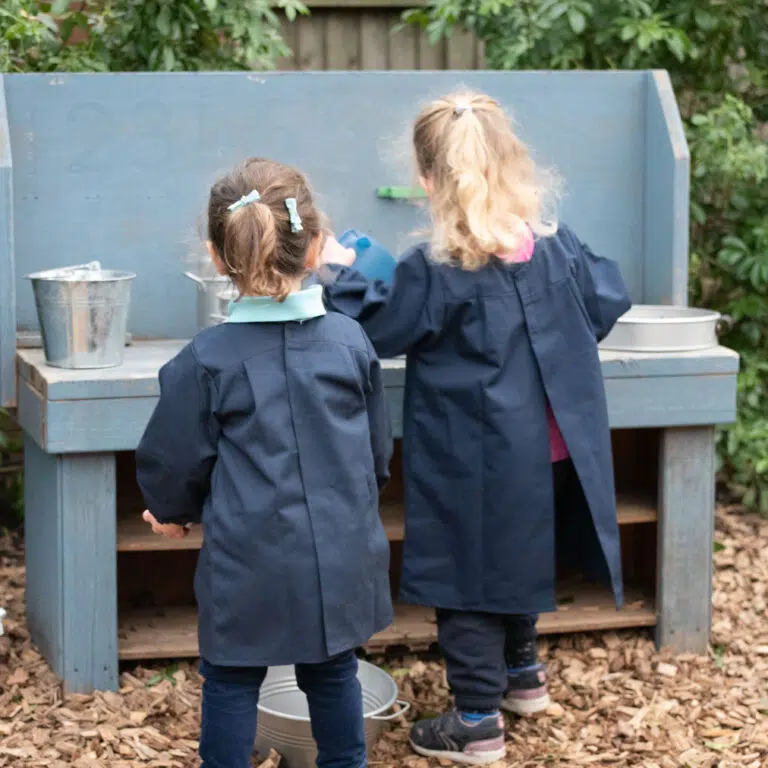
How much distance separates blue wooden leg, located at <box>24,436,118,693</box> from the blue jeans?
0.85 meters

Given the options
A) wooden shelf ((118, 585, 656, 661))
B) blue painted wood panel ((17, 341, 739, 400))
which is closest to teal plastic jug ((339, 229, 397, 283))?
blue painted wood panel ((17, 341, 739, 400))

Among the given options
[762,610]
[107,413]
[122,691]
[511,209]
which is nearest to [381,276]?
[511,209]

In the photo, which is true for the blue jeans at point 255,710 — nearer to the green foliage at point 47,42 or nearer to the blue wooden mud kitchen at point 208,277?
the blue wooden mud kitchen at point 208,277

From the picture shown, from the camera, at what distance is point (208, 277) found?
402 centimetres

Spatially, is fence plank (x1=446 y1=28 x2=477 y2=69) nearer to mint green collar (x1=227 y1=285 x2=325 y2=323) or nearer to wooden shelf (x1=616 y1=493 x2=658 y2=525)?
wooden shelf (x1=616 y1=493 x2=658 y2=525)

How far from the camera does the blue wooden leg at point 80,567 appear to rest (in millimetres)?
3572

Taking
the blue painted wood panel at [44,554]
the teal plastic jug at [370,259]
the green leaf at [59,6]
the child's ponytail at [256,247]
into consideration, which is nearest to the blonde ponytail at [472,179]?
the teal plastic jug at [370,259]

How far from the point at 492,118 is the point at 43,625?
6.09 feet

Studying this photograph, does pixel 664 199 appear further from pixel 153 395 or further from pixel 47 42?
pixel 47 42

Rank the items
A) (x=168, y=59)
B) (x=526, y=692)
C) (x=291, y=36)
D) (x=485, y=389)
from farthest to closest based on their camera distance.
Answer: (x=291, y=36) < (x=168, y=59) < (x=526, y=692) < (x=485, y=389)

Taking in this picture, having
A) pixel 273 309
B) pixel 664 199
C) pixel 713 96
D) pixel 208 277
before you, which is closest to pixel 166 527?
pixel 273 309

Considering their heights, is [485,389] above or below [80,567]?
above

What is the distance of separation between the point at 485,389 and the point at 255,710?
92 centimetres

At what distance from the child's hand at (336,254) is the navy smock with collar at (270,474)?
22.3 inches
